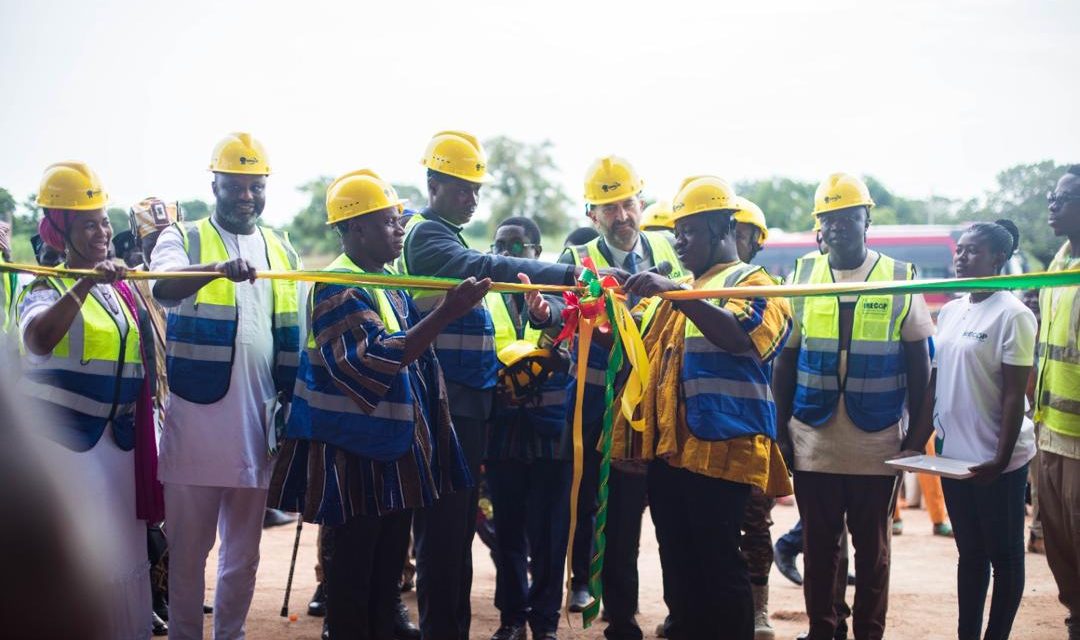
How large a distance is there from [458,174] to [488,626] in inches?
119

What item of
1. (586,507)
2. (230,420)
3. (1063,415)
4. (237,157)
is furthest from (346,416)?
(1063,415)

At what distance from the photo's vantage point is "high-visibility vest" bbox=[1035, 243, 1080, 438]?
5680 millimetres

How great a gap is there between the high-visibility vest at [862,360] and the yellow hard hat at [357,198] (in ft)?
7.73

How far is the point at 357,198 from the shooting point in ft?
16.4

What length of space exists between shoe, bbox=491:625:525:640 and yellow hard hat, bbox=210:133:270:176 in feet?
9.45

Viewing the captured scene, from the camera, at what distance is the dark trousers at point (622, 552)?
20.4 ft

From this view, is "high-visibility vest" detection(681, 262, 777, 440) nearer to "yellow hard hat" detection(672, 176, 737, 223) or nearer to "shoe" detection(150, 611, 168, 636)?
"yellow hard hat" detection(672, 176, 737, 223)

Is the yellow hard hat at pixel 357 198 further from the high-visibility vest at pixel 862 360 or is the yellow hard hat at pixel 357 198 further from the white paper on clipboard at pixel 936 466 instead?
the white paper on clipboard at pixel 936 466

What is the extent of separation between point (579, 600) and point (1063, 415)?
3405 mm

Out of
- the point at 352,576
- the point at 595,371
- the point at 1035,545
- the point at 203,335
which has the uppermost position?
the point at 203,335

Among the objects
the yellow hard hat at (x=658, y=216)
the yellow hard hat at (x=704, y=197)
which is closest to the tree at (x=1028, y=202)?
the yellow hard hat at (x=658, y=216)

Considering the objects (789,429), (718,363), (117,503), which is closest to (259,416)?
(117,503)

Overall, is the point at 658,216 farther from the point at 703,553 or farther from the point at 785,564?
the point at 703,553

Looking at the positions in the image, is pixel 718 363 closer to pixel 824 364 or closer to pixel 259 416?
pixel 824 364
